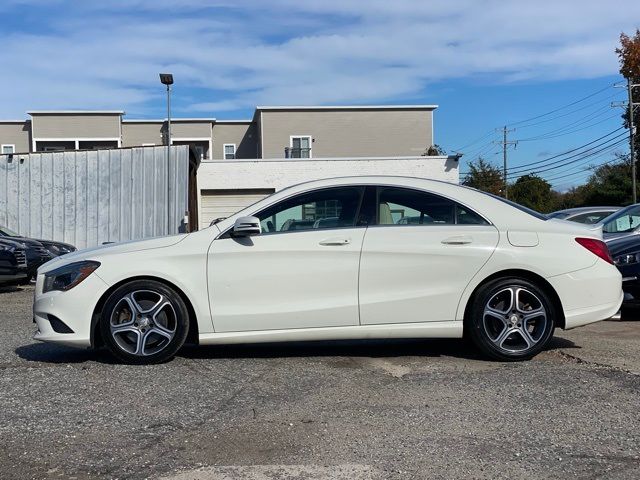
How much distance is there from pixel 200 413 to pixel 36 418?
106cm

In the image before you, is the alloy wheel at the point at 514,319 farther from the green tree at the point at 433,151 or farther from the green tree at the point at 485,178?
the green tree at the point at 485,178

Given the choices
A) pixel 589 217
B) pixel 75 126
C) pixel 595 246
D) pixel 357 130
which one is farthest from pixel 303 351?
pixel 75 126

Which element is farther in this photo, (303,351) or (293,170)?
(293,170)

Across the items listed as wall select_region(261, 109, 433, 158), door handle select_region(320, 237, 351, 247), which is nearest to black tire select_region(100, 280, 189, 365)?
door handle select_region(320, 237, 351, 247)

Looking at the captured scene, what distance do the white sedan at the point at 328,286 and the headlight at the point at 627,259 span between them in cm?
257

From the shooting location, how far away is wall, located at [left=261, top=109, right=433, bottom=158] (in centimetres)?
3962

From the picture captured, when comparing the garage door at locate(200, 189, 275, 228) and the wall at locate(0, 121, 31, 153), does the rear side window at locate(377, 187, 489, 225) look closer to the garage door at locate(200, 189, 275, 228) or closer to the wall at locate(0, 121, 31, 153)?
the garage door at locate(200, 189, 275, 228)

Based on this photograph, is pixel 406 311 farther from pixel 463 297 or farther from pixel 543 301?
pixel 543 301

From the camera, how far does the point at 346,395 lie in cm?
489

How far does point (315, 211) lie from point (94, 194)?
16351mm

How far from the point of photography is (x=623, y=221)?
10992 mm

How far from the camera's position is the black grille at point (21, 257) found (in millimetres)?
12559

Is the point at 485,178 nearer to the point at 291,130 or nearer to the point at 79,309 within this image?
the point at 291,130

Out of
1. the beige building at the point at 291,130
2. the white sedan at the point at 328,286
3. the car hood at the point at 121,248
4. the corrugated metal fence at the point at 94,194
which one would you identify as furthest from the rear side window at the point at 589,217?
the beige building at the point at 291,130
